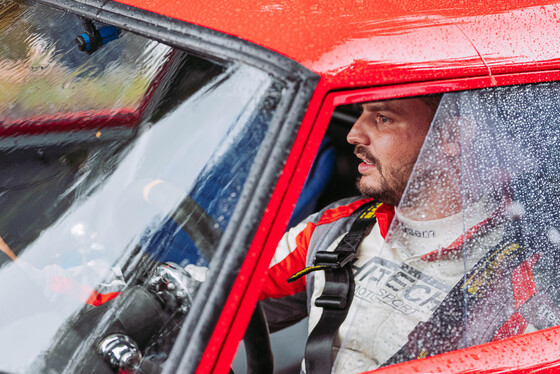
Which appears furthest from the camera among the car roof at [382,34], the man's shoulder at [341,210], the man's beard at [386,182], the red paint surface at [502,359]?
the man's shoulder at [341,210]

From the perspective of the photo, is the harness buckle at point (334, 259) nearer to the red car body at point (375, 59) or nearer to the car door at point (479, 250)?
the car door at point (479, 250)

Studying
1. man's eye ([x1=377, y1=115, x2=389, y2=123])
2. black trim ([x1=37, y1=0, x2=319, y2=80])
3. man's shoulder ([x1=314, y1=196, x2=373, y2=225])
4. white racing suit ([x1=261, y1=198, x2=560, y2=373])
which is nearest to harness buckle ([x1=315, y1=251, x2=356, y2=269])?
white racing suit ([x1=261, y1=198, x2=560, y2=373])

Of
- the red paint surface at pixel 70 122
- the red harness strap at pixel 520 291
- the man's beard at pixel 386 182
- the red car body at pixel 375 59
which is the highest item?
the red paint surface at pixel 70 122

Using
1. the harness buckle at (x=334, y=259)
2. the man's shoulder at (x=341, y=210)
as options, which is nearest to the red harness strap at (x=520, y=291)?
the harness buckle at (x=334, y=259)

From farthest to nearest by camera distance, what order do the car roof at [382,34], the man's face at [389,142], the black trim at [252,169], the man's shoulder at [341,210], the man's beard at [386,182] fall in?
the man's shoulder at [341,210] → the man's beard at [386,182] → the man's face at [389,142] → the car roof at [382,34] → the black trim at [252,169]

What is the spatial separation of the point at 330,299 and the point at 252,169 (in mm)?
633

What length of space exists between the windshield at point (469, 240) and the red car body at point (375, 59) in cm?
5

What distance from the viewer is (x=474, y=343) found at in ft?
4.31

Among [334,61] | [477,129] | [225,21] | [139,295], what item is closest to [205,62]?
[225,21]

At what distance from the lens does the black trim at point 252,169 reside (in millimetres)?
983

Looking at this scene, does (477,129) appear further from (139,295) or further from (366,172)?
(139,295)

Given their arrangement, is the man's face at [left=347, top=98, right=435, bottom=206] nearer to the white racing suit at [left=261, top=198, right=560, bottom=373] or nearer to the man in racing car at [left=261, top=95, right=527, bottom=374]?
the man in racing car at [left=261, top=95, right=527, bottom=374]

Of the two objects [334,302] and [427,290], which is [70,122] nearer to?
[334,302]

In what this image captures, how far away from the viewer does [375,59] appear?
1.14 meters
